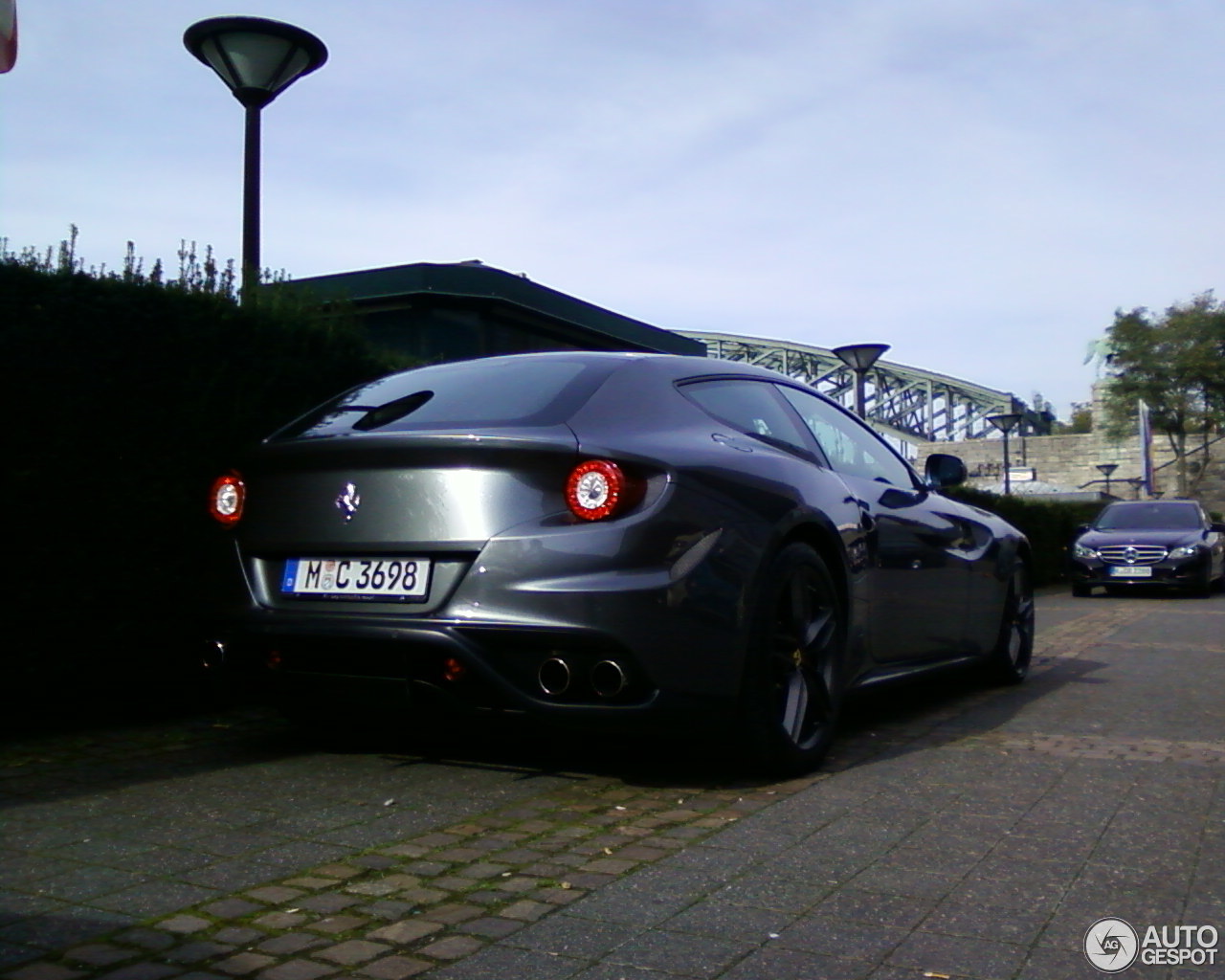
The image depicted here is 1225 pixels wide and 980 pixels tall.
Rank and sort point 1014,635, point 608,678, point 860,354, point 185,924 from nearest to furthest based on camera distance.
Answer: point 185,924 → point 608,678 → point 1014,635 → point 860,354

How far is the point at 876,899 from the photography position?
323 centimetres

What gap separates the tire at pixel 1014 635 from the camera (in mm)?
7133

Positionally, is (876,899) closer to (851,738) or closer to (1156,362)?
(851,738)

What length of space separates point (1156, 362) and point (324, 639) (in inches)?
2258

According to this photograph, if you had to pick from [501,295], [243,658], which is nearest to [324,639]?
[243,658]

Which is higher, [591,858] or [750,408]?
[750,408]

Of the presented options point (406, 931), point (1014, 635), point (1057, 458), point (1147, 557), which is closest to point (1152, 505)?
point (1147, 557)

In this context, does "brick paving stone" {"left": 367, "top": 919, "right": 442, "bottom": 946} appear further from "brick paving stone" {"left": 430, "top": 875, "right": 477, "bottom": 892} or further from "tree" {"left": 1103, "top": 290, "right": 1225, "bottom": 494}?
"tree" {"left": 1103, "top": 290, "right": 1225, "bottom": 494}

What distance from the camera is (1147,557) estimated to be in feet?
59.1

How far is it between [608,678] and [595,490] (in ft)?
1.78

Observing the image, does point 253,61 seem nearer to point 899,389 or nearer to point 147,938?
point 147,938

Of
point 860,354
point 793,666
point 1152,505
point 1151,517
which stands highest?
point 860,354

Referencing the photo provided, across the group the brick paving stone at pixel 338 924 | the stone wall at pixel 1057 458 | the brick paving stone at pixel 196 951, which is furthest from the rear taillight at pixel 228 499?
the stone wall at pixel 1057 458

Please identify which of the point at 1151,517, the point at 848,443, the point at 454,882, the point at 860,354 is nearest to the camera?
the point at 454,882
